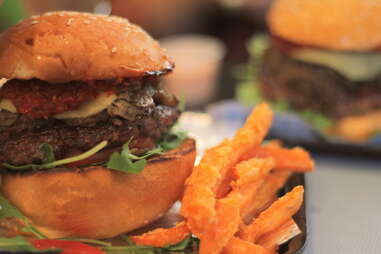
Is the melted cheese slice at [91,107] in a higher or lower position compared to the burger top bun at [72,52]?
lower

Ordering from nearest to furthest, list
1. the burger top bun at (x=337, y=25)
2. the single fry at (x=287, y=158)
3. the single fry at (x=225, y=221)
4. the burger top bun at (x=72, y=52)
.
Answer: the single fry at (x=225, y=221) → the burger top bun at (x=72, y=52) → the single fry at (x=287, y=158) → the burger top bun at (x=337, y=25)

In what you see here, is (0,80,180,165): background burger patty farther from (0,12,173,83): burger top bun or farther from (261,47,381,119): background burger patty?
(261,47,381,119): background burger patty

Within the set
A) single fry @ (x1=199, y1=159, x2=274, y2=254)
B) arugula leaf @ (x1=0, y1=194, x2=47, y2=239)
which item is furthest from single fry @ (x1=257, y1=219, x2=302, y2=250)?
arugula leaf @ (x1=0, y1=194, x2=47, y2=239)

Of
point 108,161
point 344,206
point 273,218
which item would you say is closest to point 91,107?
point 108,161

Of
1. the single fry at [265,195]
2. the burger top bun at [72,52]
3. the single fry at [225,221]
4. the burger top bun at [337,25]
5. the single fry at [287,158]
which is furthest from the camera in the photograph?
the burger top bun at [337,25]

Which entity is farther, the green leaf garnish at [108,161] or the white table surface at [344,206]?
the white table surface at [344,206]

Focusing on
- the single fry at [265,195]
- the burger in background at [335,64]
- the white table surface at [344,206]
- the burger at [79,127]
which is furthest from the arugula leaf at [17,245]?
the burger in background at [335,64]

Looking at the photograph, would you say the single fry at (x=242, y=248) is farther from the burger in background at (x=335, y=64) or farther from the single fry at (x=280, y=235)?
the burger in background at (x=335, y=64)
